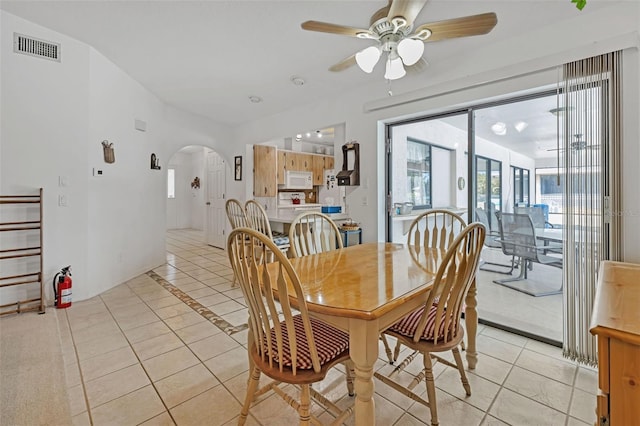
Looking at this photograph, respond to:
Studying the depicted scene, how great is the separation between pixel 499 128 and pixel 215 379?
→ 11.5 feet

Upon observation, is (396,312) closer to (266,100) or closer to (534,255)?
(534,255)

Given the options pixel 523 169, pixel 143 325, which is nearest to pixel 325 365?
pixel 143 325

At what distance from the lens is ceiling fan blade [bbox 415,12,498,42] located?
1.59 meters

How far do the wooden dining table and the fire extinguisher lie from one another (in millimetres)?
2634

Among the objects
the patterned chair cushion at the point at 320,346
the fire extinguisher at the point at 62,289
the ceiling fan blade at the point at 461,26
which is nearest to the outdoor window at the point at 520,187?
the ceiling fan blade at the point at 461,26

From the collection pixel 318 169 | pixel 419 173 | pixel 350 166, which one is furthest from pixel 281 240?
pixel 318 169

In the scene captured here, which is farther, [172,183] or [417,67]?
[172,183]

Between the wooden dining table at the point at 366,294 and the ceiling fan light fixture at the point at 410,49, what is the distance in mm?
1253

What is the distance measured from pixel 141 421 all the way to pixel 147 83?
13.0ft

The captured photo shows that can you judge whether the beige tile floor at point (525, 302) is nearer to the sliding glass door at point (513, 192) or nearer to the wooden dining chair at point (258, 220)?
the sliding glass door at point (513, 192)

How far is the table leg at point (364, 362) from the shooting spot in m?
1.08

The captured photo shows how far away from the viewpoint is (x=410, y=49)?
5.62 feet

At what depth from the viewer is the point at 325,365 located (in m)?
1.24

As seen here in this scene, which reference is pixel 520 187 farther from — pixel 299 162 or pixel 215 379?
pixel 299 162
